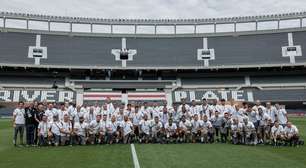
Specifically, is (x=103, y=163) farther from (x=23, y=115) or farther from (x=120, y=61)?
(x=120, y=61)

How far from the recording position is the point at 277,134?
47.0ft

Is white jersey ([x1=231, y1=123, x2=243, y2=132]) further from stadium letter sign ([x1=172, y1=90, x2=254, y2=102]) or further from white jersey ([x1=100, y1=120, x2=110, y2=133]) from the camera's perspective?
stadium letter sign ([x1=172, y1=90, x2=254, y2=102])

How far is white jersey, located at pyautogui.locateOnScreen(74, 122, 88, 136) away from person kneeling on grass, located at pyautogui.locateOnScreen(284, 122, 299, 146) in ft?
25.5

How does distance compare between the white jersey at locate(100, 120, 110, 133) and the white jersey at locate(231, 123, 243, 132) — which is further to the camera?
the white jersey at locate(100, 120, 110, 133)

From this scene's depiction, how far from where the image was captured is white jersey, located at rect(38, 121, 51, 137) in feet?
46.8

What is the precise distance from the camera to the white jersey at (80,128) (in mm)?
14539

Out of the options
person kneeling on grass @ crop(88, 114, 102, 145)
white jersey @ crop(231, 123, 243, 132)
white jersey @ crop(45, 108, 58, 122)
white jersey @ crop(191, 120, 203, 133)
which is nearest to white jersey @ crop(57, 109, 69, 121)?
white jersey @ crop(45, 108, 58, 122)

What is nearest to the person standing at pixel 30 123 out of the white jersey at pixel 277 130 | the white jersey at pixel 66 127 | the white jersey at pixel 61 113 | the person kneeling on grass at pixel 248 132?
the white jersey at pixel 61 113

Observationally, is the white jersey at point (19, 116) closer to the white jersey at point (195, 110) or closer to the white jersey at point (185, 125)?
the white jersey at point (185, 125)

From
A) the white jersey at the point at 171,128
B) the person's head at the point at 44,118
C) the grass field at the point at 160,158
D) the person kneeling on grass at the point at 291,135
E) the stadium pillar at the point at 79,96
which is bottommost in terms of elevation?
the grass field at the point at 160,158

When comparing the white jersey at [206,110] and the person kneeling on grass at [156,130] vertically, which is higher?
the white jersey at [206,110]

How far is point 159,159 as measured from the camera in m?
10.1

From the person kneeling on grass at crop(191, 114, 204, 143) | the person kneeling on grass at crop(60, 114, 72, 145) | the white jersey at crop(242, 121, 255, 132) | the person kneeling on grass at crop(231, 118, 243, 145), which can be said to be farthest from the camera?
the person kneeling on grass at crop(191, 114, 204, 143)

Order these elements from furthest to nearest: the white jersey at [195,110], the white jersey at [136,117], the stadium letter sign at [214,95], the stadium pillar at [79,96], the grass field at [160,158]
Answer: the stadium letter sign at [214,95] → the stadium pillar at [79,96] → the white jersey at [195,110] → the white jersey at [136,117] → the grass field at [160,158]
